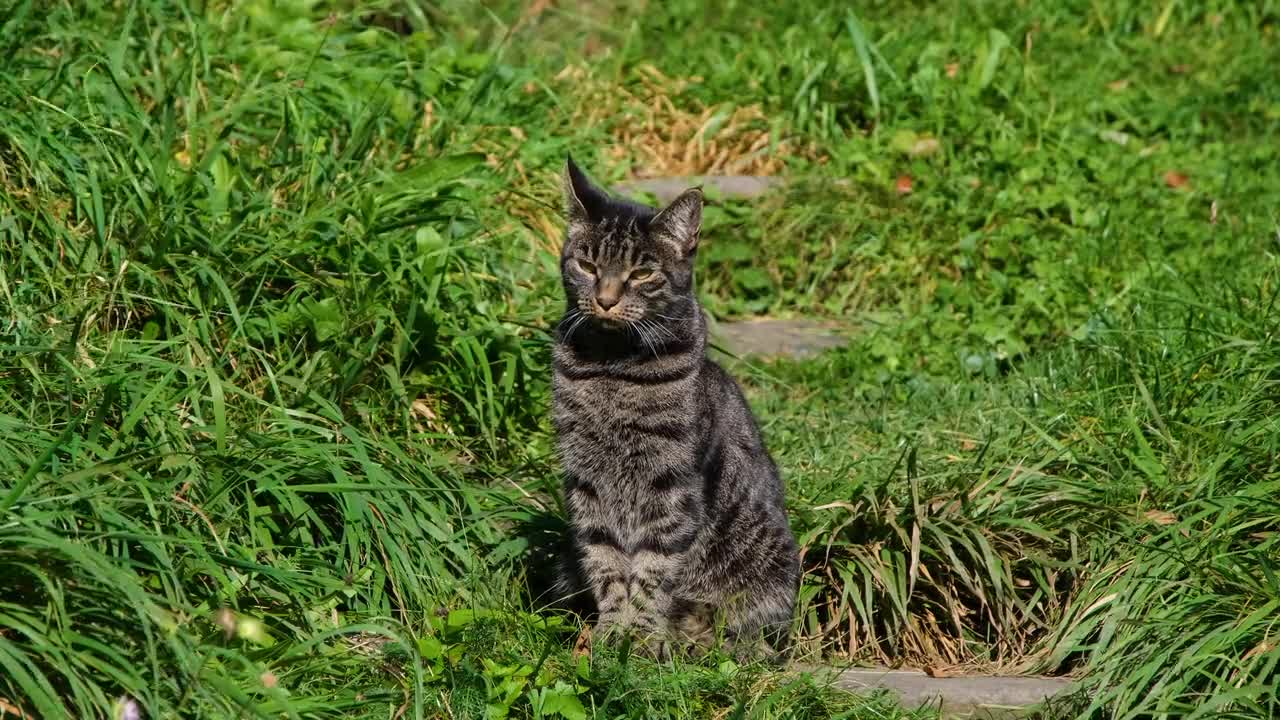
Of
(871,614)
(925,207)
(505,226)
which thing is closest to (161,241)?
(505,226)

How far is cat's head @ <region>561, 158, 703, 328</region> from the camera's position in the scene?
13.2ft

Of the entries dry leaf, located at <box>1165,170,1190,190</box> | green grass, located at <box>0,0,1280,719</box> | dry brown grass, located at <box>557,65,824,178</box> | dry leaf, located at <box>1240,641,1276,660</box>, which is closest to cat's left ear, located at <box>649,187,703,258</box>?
green grass, located at <box>0,0,1280,719</box>

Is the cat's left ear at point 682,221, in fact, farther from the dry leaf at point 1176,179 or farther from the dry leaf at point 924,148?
the dry leaf at point 1176,179

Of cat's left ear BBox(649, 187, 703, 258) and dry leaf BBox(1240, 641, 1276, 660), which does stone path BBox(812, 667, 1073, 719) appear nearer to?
dry leaf BBox(1240, 641, 1276, 660)

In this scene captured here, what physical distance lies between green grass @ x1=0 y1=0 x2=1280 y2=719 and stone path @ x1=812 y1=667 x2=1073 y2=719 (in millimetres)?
132

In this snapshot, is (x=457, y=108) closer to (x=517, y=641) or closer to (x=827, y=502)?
(x=827, y=502)

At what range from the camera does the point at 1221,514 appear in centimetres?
395

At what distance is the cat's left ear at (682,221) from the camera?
13.5 feet

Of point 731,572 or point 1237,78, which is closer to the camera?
point 731,572

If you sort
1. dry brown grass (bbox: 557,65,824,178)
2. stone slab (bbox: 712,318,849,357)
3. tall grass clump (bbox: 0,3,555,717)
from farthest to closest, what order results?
dry brown grass (bbox: 557,65,824,178), stone slab (bbox: 712,318,849,357), tall grass clump (bbox: 0,3,555,717)

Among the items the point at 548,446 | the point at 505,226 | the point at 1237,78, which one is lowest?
the point at 548,446

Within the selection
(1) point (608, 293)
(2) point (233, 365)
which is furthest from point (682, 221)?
(2) point (233, 365)

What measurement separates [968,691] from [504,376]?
5.72 feet

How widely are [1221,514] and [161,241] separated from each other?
3.06 meters
